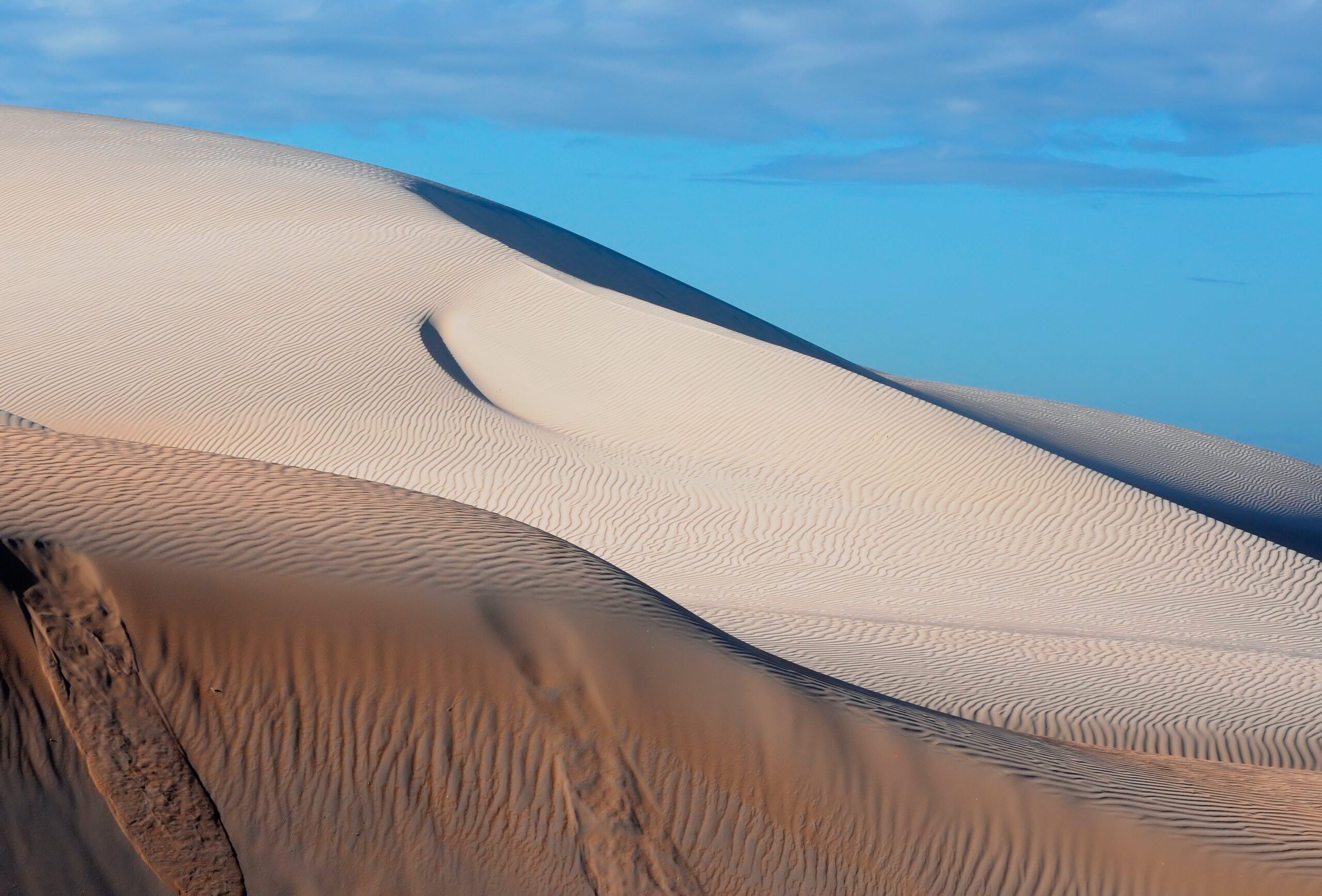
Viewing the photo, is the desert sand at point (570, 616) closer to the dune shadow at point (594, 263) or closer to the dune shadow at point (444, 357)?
the dune shadow at point (444, 357)

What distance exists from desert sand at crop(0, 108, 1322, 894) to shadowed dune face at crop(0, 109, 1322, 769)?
56mm

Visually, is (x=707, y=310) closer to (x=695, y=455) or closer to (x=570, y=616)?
(x=695, y=455)

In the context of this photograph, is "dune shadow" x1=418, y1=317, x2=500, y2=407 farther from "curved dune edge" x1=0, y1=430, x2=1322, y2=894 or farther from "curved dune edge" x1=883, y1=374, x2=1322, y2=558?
"curved dune edge" x1=0, y1=430, x2=1322, y2=894

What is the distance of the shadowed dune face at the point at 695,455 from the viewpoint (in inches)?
324

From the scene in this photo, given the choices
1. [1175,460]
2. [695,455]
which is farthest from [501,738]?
[1175,460]

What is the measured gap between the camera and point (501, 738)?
3.51 metres

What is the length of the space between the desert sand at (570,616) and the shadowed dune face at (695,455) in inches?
2.2

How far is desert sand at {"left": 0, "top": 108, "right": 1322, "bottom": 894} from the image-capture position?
329 cm

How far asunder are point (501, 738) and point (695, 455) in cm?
1031

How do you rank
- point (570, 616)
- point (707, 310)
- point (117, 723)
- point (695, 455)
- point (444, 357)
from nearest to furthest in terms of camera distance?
point (117, 723) < point (570, 616) < point (695, 455) < point (444, 357) < point (707, 310)

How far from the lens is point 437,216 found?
20.5 metres

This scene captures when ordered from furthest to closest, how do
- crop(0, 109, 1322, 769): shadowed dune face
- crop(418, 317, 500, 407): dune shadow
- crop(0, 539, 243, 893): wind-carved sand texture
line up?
1. crop(418, 317, 500, 407): dune shadow
2. crop(0, 109, 1322, 769): shadowed dune face
3. crop(0, 539, 243, 893): wind-carved sand texture

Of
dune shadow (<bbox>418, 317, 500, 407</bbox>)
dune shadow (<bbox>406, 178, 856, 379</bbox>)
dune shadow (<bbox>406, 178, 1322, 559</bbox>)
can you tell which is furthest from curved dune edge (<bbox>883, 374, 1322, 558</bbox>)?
dune shadow (<bbox>418, 317, 500, 407</bbox>)

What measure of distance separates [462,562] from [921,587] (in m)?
7.41
